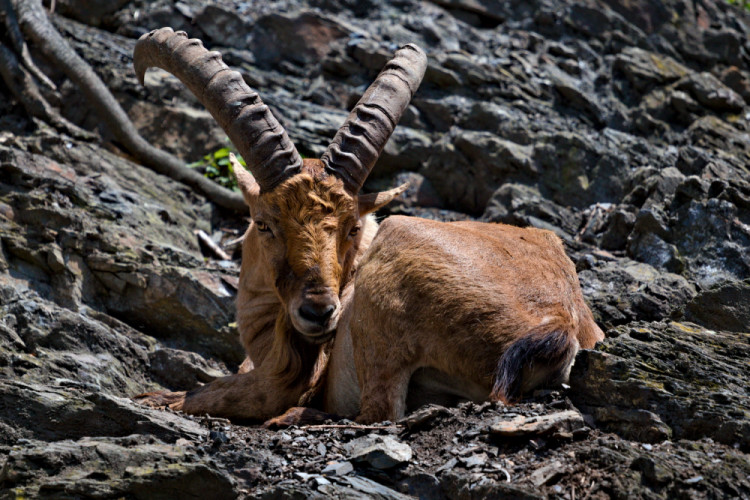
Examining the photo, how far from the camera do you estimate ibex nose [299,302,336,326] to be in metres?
6.59

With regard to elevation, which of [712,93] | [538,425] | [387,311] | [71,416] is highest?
[712,93]

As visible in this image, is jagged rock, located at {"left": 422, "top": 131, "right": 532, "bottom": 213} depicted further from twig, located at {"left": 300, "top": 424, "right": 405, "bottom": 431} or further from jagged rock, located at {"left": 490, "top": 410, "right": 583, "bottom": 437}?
jagged rock, located at {"left": 490, "top": 410, "right": 583, "bottom": 437}

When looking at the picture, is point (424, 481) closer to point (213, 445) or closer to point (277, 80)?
point (213, 445)

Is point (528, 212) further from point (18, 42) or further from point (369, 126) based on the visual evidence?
point (18, 42)

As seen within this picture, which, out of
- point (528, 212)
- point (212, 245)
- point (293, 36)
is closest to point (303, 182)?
point (212, 245)

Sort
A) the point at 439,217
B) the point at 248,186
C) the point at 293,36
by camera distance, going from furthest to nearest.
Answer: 1. the point at 293,36
2. the point at 439,217
3. the point at 248,186

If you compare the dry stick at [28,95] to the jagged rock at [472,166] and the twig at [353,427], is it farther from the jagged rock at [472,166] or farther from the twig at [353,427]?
the twig at [353,427]

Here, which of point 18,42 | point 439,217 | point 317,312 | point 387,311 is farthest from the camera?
point 18,42

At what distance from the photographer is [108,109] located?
487 inches

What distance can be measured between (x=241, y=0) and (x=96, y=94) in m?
4.24

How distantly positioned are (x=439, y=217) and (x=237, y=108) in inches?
196

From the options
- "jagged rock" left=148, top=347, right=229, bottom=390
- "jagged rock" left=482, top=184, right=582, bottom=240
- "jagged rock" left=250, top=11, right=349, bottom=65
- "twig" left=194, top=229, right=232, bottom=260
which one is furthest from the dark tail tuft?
"jagged rock" left=250, top=11, right=349, bottom=65

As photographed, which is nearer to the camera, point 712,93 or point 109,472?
point 109,472

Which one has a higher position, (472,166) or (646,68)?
(646,68)
